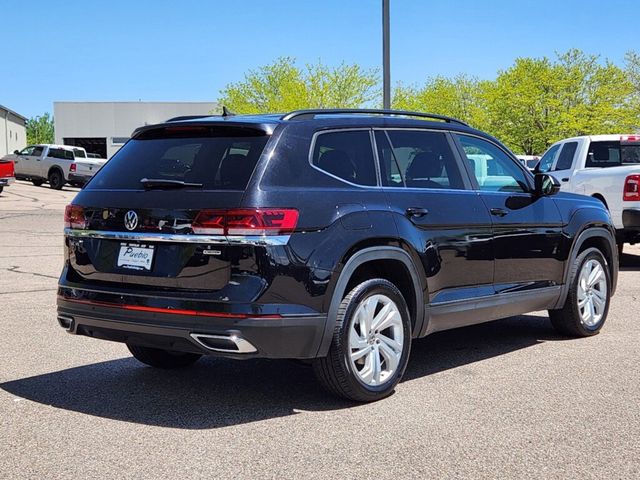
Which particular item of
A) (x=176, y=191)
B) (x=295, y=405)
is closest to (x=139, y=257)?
(x=176, y=191)

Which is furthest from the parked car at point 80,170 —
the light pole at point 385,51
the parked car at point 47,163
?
the light pole at point 385,51

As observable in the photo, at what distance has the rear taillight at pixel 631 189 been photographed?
12497 millimetres

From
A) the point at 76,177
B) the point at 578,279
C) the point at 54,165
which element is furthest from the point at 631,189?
the point at 54,165

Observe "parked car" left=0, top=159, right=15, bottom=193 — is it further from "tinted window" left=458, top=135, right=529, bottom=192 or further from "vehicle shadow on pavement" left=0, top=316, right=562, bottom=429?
"tinted window" left=458, top=135, right=529, bottom=192

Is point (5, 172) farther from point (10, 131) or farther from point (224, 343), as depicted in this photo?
point (10, 131)

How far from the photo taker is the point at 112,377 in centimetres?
596

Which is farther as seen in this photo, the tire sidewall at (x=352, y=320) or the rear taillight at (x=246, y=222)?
the tire sidewall at (x=352, y=320)

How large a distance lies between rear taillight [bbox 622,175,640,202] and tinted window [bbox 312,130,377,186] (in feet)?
26.6

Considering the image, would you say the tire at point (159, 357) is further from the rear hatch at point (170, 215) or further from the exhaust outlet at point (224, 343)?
the exhaust outlet at point (224, 343)

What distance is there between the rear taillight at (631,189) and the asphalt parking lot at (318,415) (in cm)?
544

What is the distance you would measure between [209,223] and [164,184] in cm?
48

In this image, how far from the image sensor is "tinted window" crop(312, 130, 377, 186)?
17.2 ft

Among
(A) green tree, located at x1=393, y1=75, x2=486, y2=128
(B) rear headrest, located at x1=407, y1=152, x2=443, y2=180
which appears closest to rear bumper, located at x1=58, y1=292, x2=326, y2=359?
(B) rear headrest, located at x1=407, y1=152, x2=443, y2=180

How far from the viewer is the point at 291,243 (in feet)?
15.6
